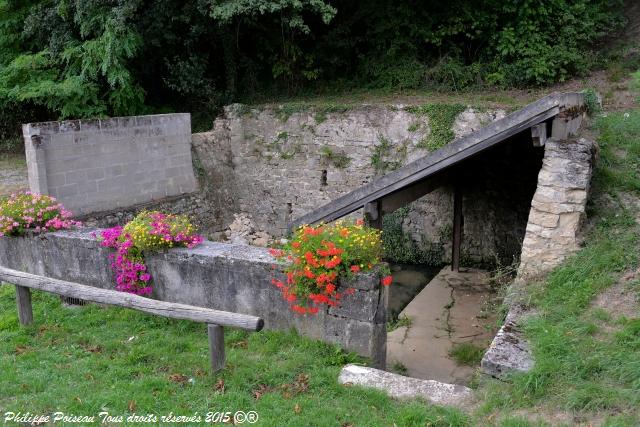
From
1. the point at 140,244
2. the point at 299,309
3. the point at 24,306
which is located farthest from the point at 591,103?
the point at 24,306

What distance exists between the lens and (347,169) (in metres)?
11.8

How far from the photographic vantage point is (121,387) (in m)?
4.59

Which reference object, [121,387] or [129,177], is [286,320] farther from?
[129,177]

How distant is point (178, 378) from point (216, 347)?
41 centimetres

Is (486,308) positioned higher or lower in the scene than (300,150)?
lower

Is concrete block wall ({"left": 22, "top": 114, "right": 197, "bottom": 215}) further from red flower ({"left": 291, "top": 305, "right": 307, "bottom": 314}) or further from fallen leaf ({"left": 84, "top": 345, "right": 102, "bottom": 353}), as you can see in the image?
red flower ({"left": 291, "top": 305, "right": 307, "bottom": 314})

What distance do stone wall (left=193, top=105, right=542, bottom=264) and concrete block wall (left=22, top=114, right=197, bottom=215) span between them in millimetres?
817

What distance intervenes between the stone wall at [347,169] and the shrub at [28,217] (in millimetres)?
4871

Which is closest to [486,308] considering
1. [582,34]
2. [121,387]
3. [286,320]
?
[286,320]

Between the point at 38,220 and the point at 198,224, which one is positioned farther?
the point at 198,224

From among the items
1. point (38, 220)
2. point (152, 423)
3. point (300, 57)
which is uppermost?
point (300, 57)

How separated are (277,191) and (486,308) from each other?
5.73 m

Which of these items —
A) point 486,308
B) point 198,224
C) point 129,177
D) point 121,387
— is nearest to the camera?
point 121,387

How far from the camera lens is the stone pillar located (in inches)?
247
